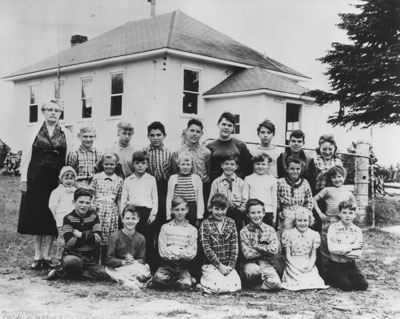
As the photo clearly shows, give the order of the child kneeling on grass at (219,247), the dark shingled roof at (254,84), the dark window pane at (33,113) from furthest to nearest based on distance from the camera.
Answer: the dark window pane at (33,113) < the dark shingled roof at (254,84) < the child kneeling on grass at (219,247)

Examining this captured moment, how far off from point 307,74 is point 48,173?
12438 millimetres

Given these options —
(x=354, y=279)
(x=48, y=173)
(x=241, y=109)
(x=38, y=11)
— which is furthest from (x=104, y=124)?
(x=354, y=279)

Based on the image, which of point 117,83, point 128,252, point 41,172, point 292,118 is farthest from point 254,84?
point 128,252

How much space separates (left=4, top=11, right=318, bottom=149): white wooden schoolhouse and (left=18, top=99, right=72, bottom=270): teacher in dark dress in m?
7.91

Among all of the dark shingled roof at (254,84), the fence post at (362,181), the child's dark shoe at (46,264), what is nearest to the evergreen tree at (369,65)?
the fence post at (362,181)

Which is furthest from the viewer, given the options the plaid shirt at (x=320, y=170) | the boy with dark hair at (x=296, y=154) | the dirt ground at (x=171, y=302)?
the plaid shirt at (x=320, y=170)

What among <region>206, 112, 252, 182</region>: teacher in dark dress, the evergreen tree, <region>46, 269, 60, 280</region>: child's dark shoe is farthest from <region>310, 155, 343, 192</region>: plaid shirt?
the evergreen tree

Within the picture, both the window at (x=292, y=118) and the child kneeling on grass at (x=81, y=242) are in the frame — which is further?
the window at (x=292, y=118)

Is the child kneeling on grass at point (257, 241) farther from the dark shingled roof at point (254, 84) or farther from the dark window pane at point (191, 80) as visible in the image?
the dark window pane at point (191, 80)

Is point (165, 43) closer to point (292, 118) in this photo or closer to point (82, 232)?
point (292, 118)

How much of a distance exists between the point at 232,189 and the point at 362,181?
174 inches

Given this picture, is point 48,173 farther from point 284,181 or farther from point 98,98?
point 98,98

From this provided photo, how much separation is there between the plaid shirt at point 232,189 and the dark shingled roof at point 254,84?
8.17m

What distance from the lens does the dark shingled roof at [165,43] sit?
13156 millimetres
